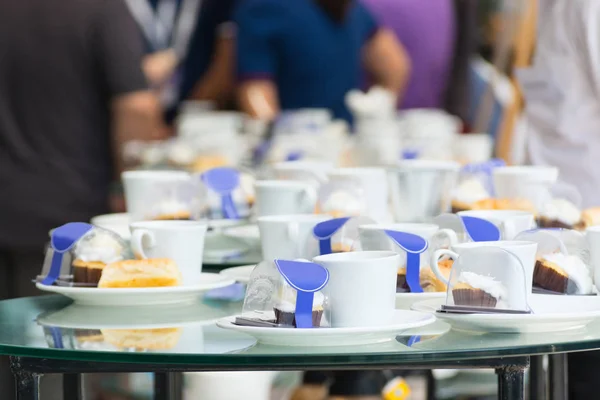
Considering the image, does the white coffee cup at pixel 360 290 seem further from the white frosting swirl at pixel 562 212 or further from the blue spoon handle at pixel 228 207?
the blue spoon handle at pixel 228 207

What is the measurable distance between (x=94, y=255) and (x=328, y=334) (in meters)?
0.57

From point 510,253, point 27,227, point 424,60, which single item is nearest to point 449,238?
point 510,253

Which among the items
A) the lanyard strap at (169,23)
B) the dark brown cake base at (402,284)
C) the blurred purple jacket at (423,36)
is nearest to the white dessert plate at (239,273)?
the dark brown cake base at (402,284)

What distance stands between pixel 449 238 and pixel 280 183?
0.67m

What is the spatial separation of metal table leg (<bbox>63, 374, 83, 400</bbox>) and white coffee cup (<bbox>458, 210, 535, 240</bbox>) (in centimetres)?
69

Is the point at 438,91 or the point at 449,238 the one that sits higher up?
the point at 438,91

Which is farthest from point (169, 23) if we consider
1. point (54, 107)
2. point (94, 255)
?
point (94, 255)

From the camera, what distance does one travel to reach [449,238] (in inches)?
76.5

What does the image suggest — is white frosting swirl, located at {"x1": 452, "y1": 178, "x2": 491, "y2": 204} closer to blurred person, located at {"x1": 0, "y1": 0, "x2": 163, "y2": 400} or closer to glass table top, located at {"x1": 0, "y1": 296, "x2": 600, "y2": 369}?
glass table top, located at {"x1": 0, "y1": 296, "x2": 600, "y2": 369}

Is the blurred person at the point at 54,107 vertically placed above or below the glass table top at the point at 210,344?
above

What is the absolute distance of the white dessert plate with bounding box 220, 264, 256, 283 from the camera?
2133mm

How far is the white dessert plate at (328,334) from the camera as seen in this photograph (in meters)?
1.62

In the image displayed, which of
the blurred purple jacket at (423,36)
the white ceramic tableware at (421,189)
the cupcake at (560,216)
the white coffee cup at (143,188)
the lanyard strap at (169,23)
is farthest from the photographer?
the lanyard strap at (169,23)

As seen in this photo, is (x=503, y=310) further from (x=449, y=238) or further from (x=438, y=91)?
(x=438, y=91)
